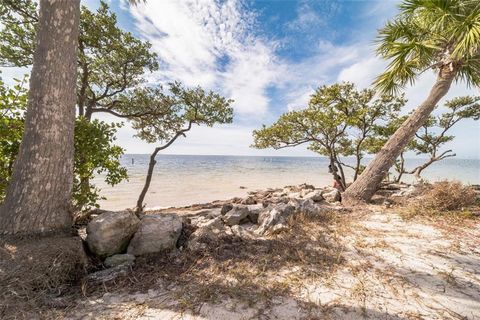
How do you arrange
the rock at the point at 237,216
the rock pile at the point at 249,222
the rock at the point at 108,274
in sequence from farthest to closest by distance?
the rock at the point at 237,216 < the rock pile at the point at 249,222 < the rock at the point at 108,274

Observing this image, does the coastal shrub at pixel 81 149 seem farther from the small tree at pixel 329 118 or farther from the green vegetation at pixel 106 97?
the small tree at pixel 329 118

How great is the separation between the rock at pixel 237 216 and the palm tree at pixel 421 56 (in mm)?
3480

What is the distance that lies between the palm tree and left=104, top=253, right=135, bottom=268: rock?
19.6 feet

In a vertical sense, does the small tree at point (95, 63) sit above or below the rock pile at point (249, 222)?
above

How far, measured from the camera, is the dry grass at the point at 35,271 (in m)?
2.14

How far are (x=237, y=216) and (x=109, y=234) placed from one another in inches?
101

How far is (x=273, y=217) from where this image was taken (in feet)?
14.4

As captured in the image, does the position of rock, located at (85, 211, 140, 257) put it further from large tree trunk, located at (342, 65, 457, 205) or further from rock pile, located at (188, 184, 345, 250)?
large tree trunk, located at (342, 65, 457, 205)

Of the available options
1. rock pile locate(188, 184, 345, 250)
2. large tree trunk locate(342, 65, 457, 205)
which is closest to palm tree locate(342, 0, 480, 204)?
large tree trunk locate(342, 65, 457, 205)

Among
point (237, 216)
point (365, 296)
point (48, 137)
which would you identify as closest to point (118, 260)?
point (48, 137)

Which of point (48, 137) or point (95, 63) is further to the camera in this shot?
point (95, 63)

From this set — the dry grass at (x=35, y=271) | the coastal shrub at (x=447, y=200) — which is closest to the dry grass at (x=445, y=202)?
the coastal shrub at (x=447, y=200)

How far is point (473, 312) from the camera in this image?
2004 millimetres

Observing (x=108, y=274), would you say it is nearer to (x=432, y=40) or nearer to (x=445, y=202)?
(x=445, y=202)
